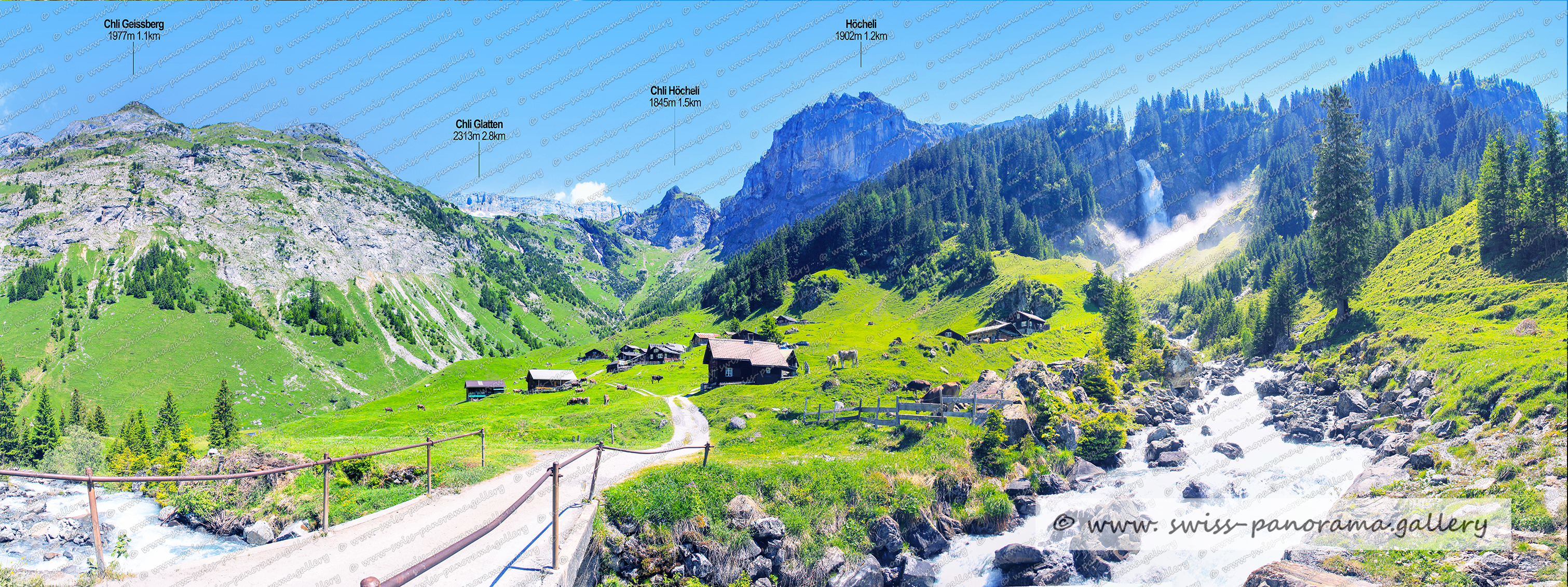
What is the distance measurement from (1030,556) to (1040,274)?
13223cm

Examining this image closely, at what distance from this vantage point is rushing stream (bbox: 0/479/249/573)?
58.1 feet

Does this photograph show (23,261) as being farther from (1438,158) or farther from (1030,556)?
(1438,158)

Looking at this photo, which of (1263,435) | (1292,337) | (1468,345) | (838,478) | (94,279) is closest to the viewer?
(838,478)

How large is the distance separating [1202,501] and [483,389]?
98.9m

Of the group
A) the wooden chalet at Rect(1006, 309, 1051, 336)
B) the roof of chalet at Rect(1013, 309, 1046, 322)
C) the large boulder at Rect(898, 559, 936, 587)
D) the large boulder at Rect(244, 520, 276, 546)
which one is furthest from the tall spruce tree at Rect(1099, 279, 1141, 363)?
the large boulder at Rect(244, 520, 276, 546)

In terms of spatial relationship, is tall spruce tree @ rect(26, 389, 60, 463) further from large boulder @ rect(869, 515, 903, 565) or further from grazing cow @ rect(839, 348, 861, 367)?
large boulder @ rect(869, 515, 903, 565)

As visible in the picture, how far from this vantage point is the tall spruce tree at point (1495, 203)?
59.0 meters

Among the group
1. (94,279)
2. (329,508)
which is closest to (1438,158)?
(329,508)

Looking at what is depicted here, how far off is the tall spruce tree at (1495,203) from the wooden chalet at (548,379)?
11398 centimetres

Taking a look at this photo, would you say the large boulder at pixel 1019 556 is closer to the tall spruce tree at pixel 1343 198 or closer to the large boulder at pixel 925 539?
the large boulder at pixel 925 539

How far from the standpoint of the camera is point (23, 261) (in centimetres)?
15988

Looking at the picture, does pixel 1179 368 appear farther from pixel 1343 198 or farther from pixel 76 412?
pixel 76 412

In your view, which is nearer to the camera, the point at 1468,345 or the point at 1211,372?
the point at 1468,345

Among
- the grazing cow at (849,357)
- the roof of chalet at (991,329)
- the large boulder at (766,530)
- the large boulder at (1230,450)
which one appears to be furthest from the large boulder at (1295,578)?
the roof of chalet at (991,329)
